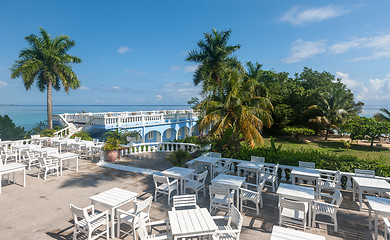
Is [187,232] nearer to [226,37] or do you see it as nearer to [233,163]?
[233,163]

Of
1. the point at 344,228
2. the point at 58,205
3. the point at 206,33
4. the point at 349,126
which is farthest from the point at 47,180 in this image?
the point at 349,126

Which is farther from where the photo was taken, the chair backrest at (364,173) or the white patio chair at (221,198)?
the chair backrest at (364,173)

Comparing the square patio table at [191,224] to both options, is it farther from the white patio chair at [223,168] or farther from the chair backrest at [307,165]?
the chair backrest at [307,165]

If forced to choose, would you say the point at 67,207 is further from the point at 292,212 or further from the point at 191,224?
the point at 292,212

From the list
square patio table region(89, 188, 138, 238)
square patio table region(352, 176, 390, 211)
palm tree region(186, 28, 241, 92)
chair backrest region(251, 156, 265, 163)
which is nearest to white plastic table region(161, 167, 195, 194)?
square patio table region(89, 188, 138, 238)

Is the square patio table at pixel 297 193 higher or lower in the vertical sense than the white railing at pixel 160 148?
lower

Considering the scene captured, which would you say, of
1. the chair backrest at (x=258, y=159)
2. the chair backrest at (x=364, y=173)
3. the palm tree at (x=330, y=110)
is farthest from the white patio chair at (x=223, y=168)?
the palm tree at (x=330, y=110)

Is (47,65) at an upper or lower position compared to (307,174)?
upper

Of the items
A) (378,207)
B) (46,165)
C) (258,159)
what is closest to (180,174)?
(258,159)

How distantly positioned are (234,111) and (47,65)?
61.8 ft

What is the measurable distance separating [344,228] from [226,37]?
877 inches

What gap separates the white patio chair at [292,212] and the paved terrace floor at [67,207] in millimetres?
474

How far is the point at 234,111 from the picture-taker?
522 inches

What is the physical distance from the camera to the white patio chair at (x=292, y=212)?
480 centimetres
